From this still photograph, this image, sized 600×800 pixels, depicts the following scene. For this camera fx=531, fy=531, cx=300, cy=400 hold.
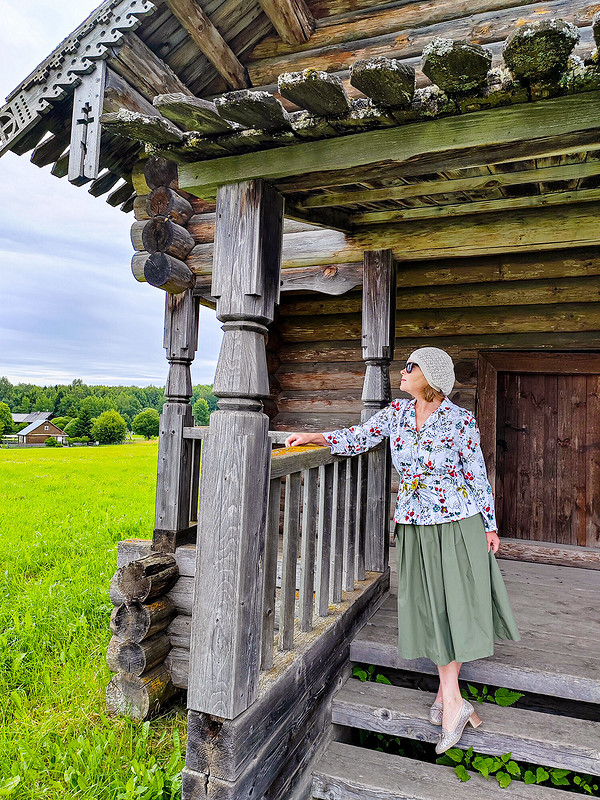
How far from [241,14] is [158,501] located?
3.99 meters

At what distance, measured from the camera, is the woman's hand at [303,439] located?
2.57 m

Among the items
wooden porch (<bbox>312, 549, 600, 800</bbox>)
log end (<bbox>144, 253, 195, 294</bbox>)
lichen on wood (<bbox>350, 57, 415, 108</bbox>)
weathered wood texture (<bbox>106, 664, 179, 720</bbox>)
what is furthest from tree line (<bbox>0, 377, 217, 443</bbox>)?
lichen on wood (<bbox>350, 57, 415, 108</bbox>)

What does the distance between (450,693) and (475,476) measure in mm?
902

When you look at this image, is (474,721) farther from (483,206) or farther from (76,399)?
(76,399)

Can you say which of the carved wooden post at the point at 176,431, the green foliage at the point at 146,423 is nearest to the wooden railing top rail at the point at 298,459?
the carved wooden post at the point at 176,431

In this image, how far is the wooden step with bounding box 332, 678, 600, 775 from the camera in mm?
2113

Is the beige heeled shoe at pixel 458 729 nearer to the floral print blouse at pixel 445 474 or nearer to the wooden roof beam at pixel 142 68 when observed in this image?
the floral print blouse at pixel 445 474

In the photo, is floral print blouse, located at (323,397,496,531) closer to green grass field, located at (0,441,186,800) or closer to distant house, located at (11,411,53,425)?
green grass field, located at (0,441,186,800)

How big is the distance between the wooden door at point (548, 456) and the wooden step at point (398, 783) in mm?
2917

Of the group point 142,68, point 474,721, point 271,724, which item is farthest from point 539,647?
point 142,68

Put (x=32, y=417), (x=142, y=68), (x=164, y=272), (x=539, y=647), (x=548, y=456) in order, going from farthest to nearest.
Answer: (x=32, y=417), (x=548, y=456), (x=164, y=272), (x=142, y=68), (x=539, y=647)

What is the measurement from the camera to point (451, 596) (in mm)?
2156

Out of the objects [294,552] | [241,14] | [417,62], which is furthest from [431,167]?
[241,14]

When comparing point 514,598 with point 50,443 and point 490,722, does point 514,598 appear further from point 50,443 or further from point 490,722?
point 50,443
